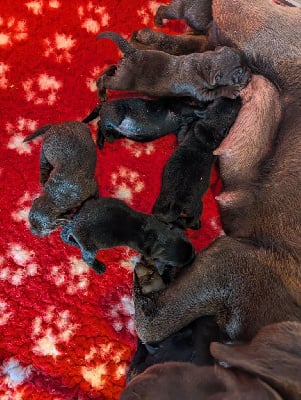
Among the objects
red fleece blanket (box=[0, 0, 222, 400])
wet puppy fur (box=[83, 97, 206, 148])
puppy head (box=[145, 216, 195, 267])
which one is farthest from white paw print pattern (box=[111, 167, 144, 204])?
puppy head (box=[145, 216, 195, 267])

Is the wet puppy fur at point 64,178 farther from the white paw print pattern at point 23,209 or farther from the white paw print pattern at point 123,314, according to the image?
the white paw print pattern at point 123,314

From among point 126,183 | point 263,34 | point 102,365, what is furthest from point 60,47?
point 102,365

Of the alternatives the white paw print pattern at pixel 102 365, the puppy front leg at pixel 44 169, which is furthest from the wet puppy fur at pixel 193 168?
the white paw print pattern at pixel 102 365

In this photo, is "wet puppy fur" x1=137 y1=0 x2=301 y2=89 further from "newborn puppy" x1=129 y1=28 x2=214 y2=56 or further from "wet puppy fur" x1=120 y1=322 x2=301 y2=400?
"wet puppy fur" x1=120 y1=322 x2=301 y2=400

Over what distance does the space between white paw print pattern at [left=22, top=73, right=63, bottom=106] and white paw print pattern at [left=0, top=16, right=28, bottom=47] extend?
22 centimetres

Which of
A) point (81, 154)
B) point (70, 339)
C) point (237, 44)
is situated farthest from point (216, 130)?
point (70, 339)

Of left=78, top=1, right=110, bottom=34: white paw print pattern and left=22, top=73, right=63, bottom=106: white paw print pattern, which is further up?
left=78, top=1, right=110, bottom=34: white paw print pattern

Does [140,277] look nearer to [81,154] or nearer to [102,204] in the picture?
[102,204]

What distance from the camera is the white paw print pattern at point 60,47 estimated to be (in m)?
2.56

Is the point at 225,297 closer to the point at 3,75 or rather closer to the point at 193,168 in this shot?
the point at 193,168

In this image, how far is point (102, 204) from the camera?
1792 mm

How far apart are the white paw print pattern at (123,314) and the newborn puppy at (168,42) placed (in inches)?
42.1

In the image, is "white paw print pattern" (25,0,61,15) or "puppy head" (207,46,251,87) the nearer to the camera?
"puppy head" (207,46,251,87)

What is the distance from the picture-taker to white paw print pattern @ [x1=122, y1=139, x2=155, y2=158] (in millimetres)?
2469
